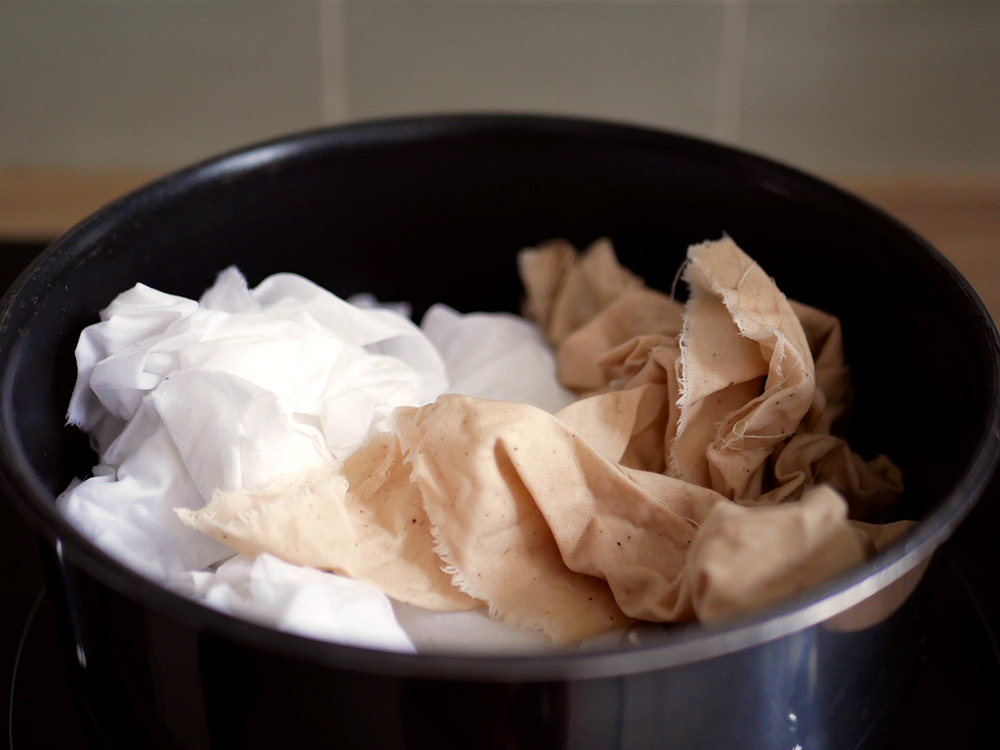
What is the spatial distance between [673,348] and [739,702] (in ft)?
0.92

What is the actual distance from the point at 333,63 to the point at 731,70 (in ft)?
1.51

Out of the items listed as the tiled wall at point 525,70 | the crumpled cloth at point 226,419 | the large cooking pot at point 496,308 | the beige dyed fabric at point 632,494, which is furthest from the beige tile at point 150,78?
the beige dyed fabric at point 632,494

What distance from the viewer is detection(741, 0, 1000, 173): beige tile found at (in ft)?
3.54

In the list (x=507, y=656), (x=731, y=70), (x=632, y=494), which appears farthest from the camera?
(x=731, y=70)

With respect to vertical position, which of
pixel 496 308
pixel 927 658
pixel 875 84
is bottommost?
pixel 927 658

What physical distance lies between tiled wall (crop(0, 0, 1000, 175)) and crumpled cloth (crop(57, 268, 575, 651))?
1.84ft

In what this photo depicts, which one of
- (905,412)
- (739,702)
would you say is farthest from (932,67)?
(739,702)

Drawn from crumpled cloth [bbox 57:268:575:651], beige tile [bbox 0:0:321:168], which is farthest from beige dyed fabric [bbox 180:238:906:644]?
beige tile [bbox 0:0:321:168]

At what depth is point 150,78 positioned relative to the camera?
1.15 metres

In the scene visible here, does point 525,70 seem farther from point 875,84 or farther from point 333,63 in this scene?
point 875,84

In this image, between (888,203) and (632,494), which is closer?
(632,494)

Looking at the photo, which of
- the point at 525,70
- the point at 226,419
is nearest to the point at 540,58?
the point at 525,70

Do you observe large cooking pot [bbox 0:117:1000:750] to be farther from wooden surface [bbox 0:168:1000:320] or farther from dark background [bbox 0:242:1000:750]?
wooden surface [bbox 0:168:1000:320]

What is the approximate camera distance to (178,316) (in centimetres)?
59
